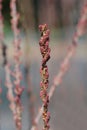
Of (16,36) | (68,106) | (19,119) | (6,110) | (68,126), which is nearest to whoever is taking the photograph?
(19,119)

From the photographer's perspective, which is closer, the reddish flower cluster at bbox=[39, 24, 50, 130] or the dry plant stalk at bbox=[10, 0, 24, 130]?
the reddish flower cluster at bbox=[39, 24, 50, 130]

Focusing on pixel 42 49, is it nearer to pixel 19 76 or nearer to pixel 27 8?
pixel 19 76

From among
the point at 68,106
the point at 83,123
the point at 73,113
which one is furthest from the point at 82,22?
the point at 68,106

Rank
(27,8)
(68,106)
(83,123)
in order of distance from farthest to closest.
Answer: (68,106), (83,123), (27,8)

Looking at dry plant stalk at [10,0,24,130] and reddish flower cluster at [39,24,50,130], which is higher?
dry plant stalk at [10,0,24,130]

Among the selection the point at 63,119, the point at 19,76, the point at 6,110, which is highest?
the point at 6,110

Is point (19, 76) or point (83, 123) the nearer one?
point (19, 76)

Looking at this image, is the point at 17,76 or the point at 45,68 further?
the point at 17,76

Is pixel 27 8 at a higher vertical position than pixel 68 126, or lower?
lower

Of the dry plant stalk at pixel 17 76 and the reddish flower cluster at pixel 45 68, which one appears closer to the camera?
the reddish flower cluster at pixel 45 68

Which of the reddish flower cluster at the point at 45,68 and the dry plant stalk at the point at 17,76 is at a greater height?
the dry plant stalk at the point at 17,76

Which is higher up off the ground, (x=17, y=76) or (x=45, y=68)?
(x=17, y=76)
